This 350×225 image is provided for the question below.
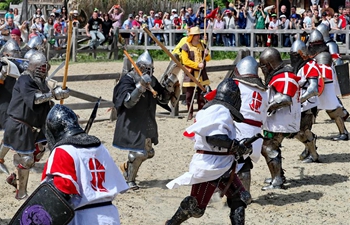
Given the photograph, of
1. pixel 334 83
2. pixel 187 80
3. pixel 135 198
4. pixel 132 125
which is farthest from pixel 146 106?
pixel 187 80

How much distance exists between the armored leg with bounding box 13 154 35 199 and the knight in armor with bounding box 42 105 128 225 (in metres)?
3.58

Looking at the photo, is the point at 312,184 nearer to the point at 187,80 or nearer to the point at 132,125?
the point at 132,125

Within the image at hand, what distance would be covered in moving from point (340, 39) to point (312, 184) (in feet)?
41.6

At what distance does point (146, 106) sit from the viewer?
8.88m

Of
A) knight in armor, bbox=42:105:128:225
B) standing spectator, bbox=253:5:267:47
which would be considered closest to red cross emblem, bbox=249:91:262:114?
knight in armor, bbox=42:105:128:225

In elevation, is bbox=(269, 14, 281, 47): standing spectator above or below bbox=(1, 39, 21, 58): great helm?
below

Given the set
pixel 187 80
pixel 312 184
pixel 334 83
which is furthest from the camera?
pixel 187 80

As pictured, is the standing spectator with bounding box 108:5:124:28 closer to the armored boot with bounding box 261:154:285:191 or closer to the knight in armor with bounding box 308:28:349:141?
the knight in armor with bounding box 308:28:349:141

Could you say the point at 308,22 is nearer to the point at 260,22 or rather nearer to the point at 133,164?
the point at 260,22

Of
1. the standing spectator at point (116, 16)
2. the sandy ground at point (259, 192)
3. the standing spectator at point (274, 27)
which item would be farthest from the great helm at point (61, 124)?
the standing spectator at point (116, 16)

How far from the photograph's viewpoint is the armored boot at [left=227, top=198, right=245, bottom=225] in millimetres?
6523

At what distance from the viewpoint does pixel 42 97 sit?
8.12 metres

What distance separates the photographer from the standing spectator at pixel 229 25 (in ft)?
72.8

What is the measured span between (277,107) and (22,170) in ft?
9.37
